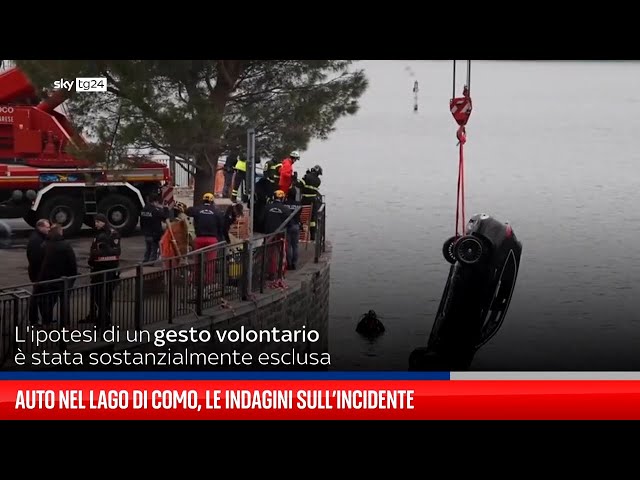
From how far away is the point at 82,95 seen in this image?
11359 mm

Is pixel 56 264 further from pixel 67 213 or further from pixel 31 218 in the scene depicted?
pixel 31 218

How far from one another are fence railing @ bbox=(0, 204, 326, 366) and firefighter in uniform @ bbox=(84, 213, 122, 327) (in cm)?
1

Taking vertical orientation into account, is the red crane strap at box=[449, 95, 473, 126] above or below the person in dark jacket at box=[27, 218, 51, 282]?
above

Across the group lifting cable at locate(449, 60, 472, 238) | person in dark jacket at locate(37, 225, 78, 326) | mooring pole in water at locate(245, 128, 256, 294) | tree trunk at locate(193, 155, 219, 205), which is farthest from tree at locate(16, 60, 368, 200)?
person in dark jacket at locate(37, 225, 78, 326)

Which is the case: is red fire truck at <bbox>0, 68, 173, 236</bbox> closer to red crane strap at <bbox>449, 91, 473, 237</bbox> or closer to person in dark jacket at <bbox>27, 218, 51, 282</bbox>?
person in dark jacket at <bbox>27, 218, 51, 282</bbox>

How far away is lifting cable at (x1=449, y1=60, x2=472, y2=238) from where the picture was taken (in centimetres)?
1144

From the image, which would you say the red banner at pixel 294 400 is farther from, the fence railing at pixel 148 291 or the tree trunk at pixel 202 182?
the tree trunk at pixel 202 182

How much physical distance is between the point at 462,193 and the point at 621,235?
4.34 feet

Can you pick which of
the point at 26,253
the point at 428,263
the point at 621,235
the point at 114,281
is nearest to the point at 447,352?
the point at 428,263

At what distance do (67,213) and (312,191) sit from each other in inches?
89.0

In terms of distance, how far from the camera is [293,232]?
13258 millimetres

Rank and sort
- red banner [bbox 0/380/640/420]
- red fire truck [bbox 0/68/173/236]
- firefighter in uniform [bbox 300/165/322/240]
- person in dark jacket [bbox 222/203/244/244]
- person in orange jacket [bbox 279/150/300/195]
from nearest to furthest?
red banner [bbox 0/380/640/420] → red fire truck [bbox 0/68/173/236] → firefighter in uniform [bbox 300/165/322/240] → person in orange jacket [bbox 279/150/300/195] → person in dark jacket [bbox 222/203/244/244]

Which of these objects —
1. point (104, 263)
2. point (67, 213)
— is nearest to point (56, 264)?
point (104, 263)

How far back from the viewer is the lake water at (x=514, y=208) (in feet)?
37.5
